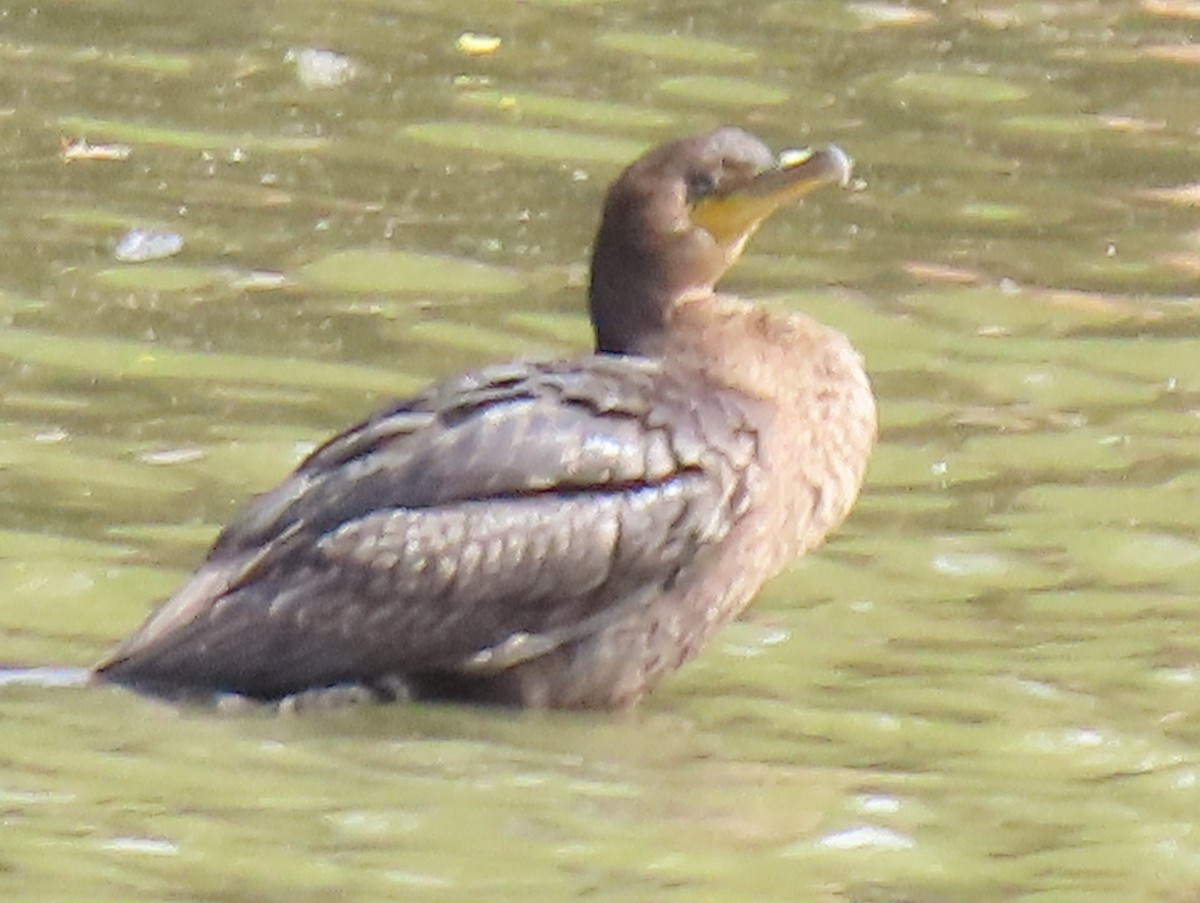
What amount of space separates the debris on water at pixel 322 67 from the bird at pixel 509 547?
4.42 m

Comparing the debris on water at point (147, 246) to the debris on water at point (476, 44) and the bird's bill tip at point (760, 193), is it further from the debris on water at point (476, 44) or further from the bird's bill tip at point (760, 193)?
the bird's bill tip at point (760, 193)

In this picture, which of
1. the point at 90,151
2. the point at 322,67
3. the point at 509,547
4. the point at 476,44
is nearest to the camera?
the point at 509,547

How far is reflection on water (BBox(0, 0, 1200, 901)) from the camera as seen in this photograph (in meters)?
6.60

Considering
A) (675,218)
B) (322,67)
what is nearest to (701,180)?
(675,218)

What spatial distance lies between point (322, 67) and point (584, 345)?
257 centimetres

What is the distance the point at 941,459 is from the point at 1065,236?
1.87 meters

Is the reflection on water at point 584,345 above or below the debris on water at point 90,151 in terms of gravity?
below

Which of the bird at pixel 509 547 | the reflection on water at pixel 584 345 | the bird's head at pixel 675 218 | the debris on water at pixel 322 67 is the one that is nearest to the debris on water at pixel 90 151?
the reflection on water at pixel 584 345

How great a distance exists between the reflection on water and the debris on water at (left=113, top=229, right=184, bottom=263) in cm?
5

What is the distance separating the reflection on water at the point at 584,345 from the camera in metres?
6.60

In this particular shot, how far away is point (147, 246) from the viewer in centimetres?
1059

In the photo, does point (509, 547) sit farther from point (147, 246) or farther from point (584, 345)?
point (147, 246)

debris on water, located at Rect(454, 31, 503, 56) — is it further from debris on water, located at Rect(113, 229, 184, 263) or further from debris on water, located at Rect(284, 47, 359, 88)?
debris on water, located at Rect(113, 229, 184, 263)

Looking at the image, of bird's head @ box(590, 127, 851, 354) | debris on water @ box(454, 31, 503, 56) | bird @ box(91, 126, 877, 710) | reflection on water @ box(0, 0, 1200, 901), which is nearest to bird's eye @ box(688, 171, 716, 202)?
bird's head @ box(590, 127, 851, 354)
